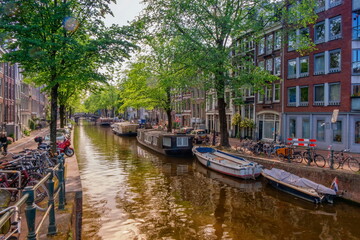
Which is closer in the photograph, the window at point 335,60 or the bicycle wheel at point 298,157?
→ the bicycle wheel at point 298,157

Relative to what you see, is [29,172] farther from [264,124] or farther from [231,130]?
[231,130]

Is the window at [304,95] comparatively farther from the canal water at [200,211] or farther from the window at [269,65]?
the canal water at [200,211]

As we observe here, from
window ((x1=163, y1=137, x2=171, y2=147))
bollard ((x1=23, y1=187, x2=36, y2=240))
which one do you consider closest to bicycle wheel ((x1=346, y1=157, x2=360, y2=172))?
bollard ((x1=23, y1=187, x2=36, y2=240))

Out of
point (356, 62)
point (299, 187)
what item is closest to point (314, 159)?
point (299, 187)

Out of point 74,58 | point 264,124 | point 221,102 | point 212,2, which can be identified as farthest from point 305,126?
point 74,58

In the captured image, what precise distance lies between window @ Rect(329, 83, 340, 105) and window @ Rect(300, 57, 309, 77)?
10.1 feet

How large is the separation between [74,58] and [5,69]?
2872cm

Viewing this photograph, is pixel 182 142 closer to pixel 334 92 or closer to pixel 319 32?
pixel 334 92

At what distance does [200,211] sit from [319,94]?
65.7ft

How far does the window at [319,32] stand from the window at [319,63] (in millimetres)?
1304

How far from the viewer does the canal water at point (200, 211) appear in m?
10.5

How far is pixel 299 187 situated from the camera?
1466cm

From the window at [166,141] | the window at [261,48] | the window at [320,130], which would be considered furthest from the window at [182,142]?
the window at [261,48]

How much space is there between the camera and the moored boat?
13742 mm
